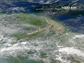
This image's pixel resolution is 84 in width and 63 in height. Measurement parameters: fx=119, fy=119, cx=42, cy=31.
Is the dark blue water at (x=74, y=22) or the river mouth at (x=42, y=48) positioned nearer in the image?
the river mouth at (x=42, y=48)

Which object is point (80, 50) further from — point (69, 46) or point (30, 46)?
point (30, 46)

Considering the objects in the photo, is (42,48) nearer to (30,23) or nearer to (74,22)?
(30,23)

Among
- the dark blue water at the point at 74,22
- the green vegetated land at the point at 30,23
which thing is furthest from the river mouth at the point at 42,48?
the dark blue water at the point at 74,22

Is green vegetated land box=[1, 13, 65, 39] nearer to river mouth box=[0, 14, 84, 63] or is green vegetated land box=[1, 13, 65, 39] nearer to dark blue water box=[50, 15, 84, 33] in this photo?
river mouth box=[0, 14, 84, 63]

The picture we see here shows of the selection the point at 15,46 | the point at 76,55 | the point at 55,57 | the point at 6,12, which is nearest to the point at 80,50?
the point at 76,55

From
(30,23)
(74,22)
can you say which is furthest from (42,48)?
(74,22)

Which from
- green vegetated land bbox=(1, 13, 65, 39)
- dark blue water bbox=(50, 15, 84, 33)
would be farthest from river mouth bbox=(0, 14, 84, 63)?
dark blue water bbox=(50, 15, 84, 33)

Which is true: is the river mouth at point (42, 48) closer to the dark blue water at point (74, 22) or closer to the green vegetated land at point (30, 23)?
the green vegetated land at point (30, 23)

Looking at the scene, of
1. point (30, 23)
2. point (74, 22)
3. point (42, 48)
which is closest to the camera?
point (42, 48)

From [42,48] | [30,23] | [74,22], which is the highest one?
[30,23]
